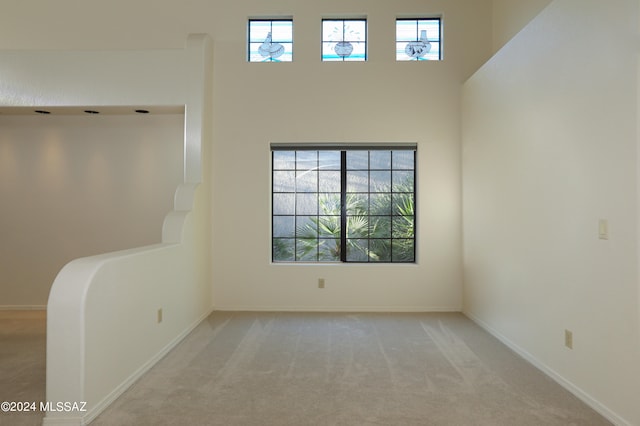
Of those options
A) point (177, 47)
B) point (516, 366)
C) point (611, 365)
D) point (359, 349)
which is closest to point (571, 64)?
point (611, 365)

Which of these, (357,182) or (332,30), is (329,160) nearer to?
(357,182)

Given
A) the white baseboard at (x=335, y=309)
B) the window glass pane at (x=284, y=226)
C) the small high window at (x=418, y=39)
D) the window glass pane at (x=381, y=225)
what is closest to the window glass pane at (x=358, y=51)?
the small high window at (x=418, y=39)

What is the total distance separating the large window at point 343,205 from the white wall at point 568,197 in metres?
1.13

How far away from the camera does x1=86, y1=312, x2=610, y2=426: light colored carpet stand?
2391 millimetres

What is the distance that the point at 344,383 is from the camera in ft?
9.34

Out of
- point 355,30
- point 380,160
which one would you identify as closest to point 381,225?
point 380,160

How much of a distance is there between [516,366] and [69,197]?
505cm

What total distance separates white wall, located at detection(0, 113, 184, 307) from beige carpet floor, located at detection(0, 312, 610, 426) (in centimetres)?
111

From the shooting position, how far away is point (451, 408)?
8.19 feet

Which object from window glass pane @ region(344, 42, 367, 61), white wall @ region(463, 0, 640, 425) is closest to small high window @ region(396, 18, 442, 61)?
window glass pane @ region(344, 42, 367, 61)

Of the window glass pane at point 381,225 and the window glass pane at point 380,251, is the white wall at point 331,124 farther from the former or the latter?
the window glass pane at point 381,225

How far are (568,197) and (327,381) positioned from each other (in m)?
2.03

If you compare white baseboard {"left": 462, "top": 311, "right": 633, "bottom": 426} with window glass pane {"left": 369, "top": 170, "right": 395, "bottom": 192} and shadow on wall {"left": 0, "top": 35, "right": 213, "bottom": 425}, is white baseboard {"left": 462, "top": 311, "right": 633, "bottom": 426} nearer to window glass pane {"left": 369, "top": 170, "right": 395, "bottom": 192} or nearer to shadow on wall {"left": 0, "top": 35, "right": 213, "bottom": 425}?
window glass pane {"left": 369, "top": 170, "right": 395, "bottom": 192}

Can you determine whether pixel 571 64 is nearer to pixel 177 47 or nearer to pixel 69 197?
pixel 177 47
